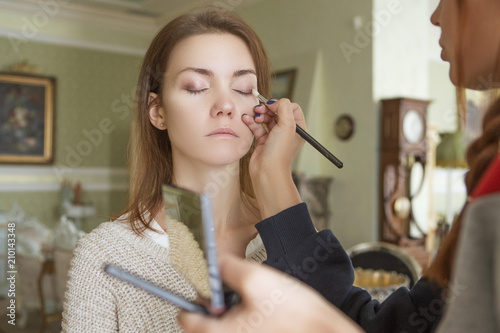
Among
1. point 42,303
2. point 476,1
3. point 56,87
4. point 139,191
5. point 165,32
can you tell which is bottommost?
point 42,303

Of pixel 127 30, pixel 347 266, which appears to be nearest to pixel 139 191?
pixel 347 266

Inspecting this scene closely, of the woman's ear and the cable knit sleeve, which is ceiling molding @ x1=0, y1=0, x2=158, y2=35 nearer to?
the woman's ear

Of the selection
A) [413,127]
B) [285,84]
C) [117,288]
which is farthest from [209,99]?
[285,84]

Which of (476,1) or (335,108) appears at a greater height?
(335,108)

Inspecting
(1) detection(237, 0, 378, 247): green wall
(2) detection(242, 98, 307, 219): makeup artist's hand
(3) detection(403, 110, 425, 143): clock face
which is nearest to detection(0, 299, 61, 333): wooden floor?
(1) detection(237, 0, 378, 247): green wall

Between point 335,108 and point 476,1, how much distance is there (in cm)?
405

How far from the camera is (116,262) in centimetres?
94

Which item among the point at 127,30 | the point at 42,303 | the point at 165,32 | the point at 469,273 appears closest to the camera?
the point at 469,273

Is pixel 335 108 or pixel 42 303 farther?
pixel 335 108

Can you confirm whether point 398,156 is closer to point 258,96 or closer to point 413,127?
point 413,127

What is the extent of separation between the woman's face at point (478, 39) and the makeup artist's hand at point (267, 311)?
0.31 meters

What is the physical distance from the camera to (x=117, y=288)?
927 mm

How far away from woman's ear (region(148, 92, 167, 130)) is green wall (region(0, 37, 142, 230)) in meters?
5.22

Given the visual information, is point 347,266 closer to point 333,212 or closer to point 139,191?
point 139,191
